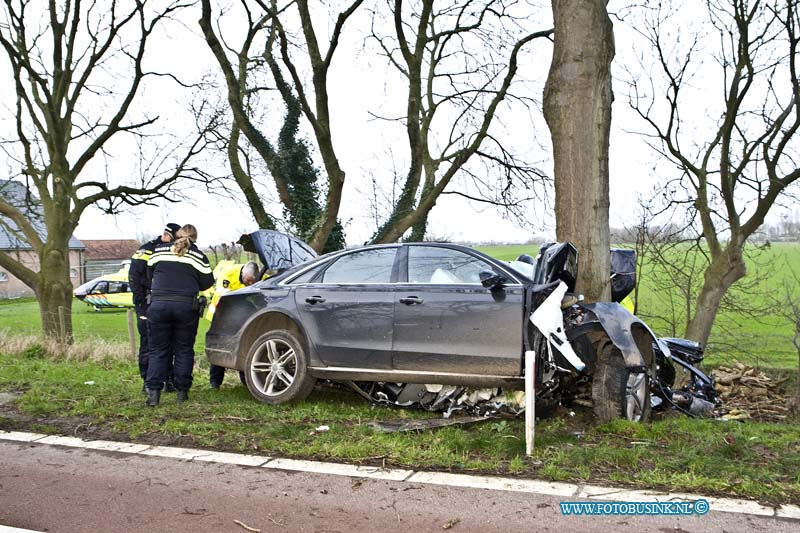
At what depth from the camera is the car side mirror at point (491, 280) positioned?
21.4 feet

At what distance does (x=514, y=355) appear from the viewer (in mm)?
6504

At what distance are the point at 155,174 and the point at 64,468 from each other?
19.1m

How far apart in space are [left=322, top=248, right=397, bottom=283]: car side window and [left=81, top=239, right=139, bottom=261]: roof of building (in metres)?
78.0

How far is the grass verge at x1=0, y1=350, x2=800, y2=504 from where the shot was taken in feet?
16.4

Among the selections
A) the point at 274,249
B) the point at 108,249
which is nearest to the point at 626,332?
the point at 274,249

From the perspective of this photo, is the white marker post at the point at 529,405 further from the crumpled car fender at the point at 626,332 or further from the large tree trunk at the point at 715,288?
the large tree trunk at the point at 715,288

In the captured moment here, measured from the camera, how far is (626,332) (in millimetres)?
6598

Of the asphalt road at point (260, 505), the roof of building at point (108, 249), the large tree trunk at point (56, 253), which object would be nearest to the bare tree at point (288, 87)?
the large tree trunk at point (56, 253)

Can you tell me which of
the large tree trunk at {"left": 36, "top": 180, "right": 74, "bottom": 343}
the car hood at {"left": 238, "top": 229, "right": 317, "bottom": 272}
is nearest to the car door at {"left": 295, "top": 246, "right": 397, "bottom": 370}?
the car hood at {"left": 238, "top": 229, "right": 317, "bottom": 272}

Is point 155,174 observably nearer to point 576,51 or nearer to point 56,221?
point 56,221

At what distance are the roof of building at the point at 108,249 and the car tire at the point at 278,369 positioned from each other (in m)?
77.7

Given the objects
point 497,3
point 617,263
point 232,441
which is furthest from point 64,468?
point 497,3

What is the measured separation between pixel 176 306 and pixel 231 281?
137 centimetres

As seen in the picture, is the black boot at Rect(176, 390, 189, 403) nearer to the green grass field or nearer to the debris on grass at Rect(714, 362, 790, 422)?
the debris on grass at Rect(714, 362, 790, 422)
